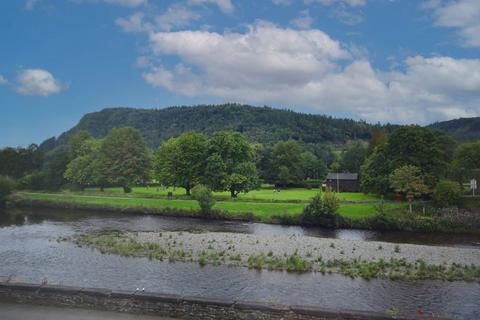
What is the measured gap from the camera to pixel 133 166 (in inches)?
3184

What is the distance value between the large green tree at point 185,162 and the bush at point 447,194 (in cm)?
3571

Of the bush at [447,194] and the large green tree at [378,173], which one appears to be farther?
the large green tree at [378,173]

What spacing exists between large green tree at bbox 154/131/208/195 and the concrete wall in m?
56.1

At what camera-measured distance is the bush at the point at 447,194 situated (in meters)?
52.9

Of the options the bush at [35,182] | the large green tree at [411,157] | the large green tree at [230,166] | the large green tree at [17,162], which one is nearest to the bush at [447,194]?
→ the large green tree at [411,157]

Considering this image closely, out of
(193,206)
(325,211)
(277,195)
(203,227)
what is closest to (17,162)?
(193,206)

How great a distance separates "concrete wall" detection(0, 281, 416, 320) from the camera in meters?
14.5

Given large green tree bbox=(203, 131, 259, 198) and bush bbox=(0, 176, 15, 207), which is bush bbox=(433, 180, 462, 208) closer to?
large green tree bbox=(203, 131, 259, 198)

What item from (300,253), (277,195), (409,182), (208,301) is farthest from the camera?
(277,195)

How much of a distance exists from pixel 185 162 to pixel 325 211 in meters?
30.6

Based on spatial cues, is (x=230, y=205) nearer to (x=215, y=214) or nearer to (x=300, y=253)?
(x=215, y=214)

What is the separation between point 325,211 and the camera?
168ft

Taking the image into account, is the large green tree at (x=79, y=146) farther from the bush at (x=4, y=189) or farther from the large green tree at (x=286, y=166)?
the large green tree at (x=286, y=166)

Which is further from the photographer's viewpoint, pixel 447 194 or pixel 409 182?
pixel 409 182
